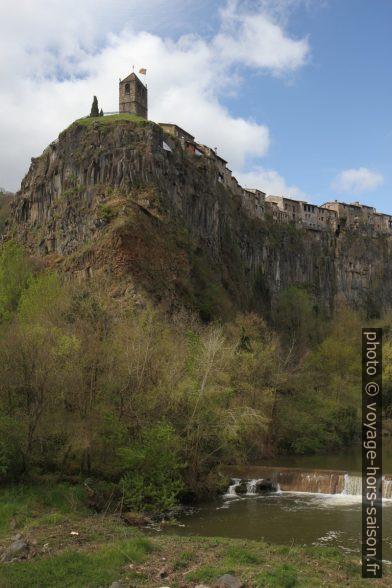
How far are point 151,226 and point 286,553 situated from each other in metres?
61.6

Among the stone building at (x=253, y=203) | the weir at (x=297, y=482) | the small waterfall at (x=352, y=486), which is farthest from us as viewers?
the stone building at (x=253, y=203)

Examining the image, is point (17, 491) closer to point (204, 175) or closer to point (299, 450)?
point (299, 450)

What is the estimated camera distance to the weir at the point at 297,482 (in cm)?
3662

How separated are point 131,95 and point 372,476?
92.6 meters

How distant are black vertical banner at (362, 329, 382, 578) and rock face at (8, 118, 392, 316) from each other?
898 inches

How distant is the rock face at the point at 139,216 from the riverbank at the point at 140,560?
160 feet

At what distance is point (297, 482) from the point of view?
38531mm

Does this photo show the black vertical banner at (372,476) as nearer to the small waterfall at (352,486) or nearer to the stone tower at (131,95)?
the small waterfall at (352,486)

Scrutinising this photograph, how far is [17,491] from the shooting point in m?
27.5

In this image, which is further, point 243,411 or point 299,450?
point 299,450

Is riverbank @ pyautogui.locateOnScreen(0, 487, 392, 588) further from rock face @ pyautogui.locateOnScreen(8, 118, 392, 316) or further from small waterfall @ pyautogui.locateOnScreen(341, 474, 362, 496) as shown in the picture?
rock face @ pyautogui.locateOnScreen(8, 118, 392, 316)

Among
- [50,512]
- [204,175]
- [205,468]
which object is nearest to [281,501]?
[205,468]

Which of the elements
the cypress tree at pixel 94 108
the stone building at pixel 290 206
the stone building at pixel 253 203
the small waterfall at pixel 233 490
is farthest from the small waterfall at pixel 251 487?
the stone building at pixel 290 206

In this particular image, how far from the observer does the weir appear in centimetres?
3662
